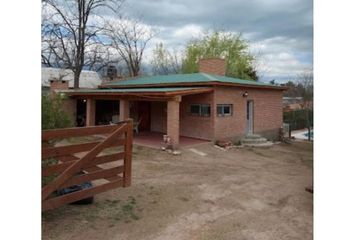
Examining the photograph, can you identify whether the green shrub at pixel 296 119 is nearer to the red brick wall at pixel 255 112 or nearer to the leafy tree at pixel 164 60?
the red brick wall at pixel 255 112

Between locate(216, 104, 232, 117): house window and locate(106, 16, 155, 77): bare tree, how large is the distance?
2073 centimetres

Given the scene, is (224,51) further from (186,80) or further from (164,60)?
(186,80)

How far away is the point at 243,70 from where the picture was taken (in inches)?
1289

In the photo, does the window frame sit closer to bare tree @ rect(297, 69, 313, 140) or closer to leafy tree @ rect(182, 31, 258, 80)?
bare tree @ rect(297, 69, 313, 140)

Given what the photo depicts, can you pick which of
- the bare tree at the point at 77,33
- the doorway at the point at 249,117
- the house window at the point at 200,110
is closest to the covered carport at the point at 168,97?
the house window at the point at 200,110

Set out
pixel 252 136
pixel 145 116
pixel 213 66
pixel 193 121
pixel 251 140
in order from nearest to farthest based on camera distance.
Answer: pixel 193 121
pixel 251 140
pixel 252 136
pixel 145 116
pixel 213 66

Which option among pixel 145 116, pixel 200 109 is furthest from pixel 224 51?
pixel 200 109

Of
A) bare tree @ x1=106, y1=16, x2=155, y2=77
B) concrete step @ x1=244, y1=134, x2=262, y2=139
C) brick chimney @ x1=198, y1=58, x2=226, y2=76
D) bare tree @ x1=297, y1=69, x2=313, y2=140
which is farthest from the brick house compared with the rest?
bare tree @ x1=106, y1=16, x2=155, y2=77

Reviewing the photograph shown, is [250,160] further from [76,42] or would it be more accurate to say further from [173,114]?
[76,42]

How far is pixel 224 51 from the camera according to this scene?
111ft

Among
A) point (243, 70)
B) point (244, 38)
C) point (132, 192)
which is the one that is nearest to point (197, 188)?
point (132, 192)

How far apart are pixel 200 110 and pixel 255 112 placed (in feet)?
12.3

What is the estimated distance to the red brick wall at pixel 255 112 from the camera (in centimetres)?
1445

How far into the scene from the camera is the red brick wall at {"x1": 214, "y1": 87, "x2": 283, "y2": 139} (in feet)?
47.4
